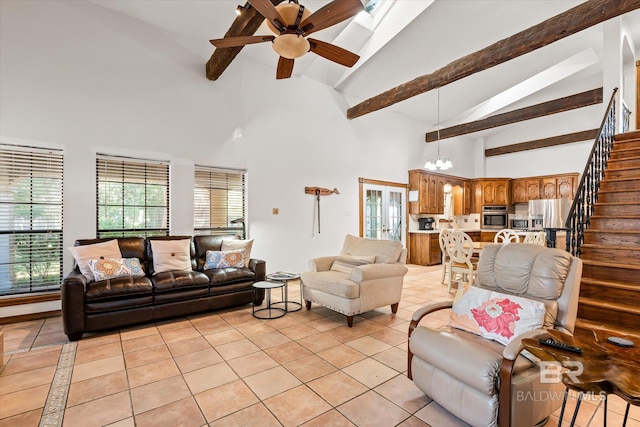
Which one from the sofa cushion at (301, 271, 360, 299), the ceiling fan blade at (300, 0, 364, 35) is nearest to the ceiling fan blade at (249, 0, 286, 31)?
the ceiling fan blade at (300, 0, 364, 35)

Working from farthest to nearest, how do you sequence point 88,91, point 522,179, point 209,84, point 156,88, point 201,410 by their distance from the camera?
point 522,179
point 209,84
point 156,88
point 88,91
point 201,410

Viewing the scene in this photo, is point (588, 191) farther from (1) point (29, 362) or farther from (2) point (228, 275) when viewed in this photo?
(1) point (29, 362)

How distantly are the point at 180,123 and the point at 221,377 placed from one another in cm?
381

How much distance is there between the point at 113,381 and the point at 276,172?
4.03m

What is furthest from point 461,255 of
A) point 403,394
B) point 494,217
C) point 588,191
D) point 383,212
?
point 494,217

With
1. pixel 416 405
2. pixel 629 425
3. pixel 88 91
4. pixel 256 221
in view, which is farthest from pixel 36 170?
pixel 629 425

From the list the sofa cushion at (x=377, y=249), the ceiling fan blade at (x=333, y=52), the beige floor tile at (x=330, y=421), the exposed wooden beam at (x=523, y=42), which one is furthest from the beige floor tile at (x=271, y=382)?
the exposed wooden beam at (x=523, y=42)

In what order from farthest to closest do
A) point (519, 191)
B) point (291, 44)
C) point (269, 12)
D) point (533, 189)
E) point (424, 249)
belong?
point (519, 191) → point (533, 189) → point (424, 249) → point (291, 44) → point (269, 12)

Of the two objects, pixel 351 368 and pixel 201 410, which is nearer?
pixel 201 410

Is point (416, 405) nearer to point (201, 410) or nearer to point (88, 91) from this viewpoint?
point (201, 410)

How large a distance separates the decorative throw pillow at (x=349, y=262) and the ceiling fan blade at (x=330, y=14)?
8.92 ft

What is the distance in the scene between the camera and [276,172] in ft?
18.9

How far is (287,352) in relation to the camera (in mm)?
2918

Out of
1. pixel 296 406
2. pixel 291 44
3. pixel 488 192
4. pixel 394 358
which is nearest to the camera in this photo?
pixel 296 406
